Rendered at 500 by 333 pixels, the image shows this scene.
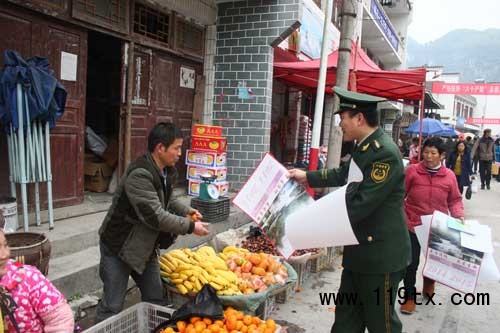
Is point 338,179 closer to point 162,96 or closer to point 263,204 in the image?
point 263,204

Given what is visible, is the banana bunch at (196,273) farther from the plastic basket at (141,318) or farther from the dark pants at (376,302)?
the dark pants at (376,302)

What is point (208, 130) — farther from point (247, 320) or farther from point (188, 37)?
point (247, 320)

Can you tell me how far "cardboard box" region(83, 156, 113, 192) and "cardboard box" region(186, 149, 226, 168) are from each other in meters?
1.36

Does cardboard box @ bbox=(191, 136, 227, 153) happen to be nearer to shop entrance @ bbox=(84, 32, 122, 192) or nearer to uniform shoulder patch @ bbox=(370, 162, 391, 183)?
shop entrance @ bbox=(84, 32, 122, 192)

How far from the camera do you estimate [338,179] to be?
10.4ft

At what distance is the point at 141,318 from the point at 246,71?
222 inches

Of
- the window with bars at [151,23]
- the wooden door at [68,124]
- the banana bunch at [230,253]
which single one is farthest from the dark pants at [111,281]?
the window with bars at [151,23]

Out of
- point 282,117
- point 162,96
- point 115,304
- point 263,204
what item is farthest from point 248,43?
point 115,304

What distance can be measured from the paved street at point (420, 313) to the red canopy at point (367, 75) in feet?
12.7

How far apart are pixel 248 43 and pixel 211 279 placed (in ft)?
17.9

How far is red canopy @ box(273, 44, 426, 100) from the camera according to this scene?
793 centimetres

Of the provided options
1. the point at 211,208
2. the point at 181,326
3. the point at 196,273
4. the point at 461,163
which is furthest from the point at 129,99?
the point at 461,163

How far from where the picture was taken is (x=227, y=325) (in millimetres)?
2922

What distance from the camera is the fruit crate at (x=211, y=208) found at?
19.6 feet
